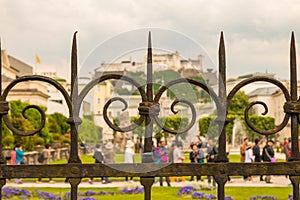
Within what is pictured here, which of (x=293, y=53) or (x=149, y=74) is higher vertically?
(x=293, y=53)

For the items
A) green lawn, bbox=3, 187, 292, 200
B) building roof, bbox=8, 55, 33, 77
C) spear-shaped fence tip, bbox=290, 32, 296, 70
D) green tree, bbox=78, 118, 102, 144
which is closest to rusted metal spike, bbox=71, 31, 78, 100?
green tree, bbox=78, 118, 102, 144

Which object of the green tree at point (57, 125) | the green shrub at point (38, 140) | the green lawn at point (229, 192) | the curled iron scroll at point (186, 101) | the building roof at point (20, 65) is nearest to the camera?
the curled iron scroll at point (186, 101)

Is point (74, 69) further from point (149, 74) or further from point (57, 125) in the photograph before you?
point (57, 125)

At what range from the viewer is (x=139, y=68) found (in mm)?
3113

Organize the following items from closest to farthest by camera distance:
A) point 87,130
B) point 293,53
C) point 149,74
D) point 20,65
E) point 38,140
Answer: point 149,74 < point 293,53 < point 87,130 < point 38,140 < point 20,65

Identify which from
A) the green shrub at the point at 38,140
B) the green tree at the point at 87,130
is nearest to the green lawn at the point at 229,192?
the green tree at the point at 87,130

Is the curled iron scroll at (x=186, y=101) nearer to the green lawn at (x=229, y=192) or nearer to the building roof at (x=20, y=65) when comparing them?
the green lawn at (x=229, y=192)

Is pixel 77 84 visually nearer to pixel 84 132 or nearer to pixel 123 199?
pixel 84 132

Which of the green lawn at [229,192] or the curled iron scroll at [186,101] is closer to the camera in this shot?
the curled iron scroll at [186,101]

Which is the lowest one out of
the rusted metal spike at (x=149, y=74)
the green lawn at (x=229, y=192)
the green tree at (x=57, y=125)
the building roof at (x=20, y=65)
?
the green lawn at (x=229, y=192)

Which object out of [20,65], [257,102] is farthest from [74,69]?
[20,65]

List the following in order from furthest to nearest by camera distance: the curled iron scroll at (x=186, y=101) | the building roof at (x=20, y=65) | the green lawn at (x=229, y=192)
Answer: the building roof at (x=20, y=65) → the green lawn at (x=229, y=192) → the curled iron scroll at (x=186, y=101)

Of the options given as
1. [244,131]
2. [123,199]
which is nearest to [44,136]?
[244,131]

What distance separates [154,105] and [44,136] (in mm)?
38184
